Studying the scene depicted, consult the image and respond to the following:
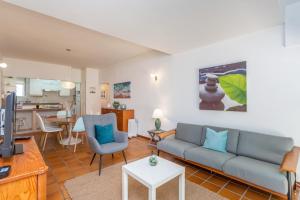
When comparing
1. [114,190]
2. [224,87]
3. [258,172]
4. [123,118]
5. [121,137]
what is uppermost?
[224,87]

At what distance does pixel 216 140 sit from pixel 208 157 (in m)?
0.41

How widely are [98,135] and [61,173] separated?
817 millimetres

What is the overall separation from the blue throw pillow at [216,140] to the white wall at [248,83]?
44 cm

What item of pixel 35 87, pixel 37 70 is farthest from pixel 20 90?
pixel 37 70

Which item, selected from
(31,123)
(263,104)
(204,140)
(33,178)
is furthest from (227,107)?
(31,123)

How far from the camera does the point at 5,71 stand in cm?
511

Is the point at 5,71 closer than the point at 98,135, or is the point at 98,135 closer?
the point at 98,135

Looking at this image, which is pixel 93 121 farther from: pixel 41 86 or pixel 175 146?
pixel 41 86

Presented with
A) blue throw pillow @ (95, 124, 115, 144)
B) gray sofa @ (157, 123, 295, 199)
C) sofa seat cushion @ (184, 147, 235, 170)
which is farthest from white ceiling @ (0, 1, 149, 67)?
sofa seat cushion @ (184, 147, 235, 170)

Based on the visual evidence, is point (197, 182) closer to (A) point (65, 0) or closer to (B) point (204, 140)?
(B) point (204, 140)

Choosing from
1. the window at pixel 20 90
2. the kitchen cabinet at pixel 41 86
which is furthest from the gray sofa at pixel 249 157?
the window at pixel 20 90

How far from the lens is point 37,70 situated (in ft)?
18.7

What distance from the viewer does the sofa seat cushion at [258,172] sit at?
5.75 feet

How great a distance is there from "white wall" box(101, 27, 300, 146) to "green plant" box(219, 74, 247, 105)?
0.09 metres
